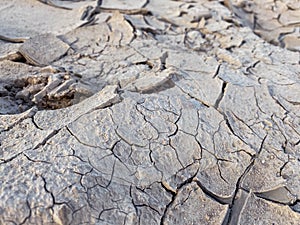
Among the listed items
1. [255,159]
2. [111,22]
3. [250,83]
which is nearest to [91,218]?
[255,159]

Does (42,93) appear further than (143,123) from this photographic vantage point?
Yes

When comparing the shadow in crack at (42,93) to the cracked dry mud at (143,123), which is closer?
the cracked dry mud at (143,123)

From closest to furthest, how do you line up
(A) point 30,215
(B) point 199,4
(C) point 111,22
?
(A) point 30,215
(C) point 111,22
(B) point 199,4

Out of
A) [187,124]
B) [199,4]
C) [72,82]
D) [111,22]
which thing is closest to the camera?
[187,124]

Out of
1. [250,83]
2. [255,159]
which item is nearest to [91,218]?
[255,159]

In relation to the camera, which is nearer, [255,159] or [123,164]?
[123,164]

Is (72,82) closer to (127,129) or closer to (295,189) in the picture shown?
(127,129)

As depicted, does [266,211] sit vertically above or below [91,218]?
below

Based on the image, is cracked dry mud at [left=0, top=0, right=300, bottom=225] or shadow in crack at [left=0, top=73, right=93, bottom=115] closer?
cracked dry mud at [left=0, top=0, right=300, bottom=225]
